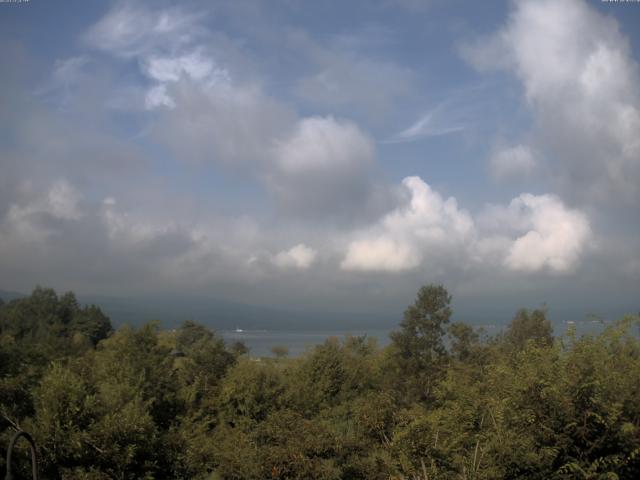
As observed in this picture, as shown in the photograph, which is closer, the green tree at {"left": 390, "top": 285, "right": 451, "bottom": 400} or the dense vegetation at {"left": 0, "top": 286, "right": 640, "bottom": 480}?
the dense vegetation at {"left": 0, "top": 286, "right": 640, "bottom": 480}

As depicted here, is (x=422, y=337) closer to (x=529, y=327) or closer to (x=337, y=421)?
(x=337, y=421)

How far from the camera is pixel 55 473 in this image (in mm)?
17672

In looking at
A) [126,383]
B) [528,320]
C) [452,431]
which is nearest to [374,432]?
[452,431]

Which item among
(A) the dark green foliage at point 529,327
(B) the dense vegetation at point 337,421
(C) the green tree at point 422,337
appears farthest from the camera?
(A) the dark green foliage at point 529,327

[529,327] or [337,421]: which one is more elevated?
[529,327]

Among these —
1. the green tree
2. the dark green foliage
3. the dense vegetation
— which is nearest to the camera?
the dense vegetation

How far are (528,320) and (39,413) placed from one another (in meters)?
47.8

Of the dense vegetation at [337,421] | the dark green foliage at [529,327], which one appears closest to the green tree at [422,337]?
the dense vegetation at [337,421]

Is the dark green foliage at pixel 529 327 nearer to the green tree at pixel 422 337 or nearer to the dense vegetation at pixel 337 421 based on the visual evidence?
the green tree at pixel 422 337

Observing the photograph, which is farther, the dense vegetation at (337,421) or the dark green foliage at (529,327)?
the dark green foliage at (529,327)

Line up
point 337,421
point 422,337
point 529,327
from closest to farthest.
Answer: point 337,421 → point 422,337 → point 529,327

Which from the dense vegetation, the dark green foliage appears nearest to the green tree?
the dense vegetation

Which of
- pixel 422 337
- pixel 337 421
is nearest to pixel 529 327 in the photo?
pixel 422 337

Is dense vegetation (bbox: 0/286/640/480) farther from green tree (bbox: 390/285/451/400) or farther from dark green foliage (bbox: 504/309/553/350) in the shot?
dark green foliage (bbox: 504/309/553/350)
